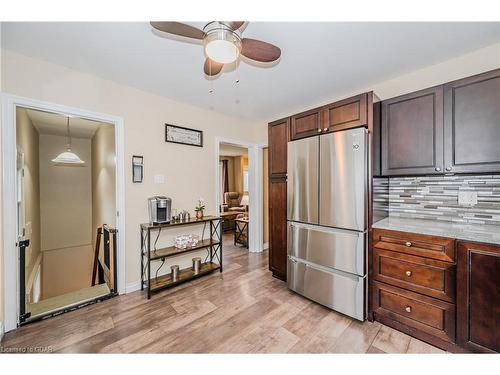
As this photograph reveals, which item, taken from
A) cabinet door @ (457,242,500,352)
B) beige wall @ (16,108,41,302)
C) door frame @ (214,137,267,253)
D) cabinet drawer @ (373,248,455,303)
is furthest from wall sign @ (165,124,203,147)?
cabinet door @ (457,242,500,352)

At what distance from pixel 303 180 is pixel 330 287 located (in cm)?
113

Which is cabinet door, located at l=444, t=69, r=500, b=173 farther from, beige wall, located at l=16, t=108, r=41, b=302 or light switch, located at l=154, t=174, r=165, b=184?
beige wall, located at l=16, t=108, r=41, b=302

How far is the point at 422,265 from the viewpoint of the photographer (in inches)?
67.7

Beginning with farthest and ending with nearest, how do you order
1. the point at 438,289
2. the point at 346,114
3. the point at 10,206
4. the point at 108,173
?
the point at 108,173, the point at 346,114, the point at 10,206, the point at 438,289

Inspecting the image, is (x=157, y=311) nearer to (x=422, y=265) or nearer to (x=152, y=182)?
(x=152, y=182)

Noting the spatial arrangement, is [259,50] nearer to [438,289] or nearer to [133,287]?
[438,289]

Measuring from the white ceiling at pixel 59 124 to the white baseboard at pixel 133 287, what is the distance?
252 cm

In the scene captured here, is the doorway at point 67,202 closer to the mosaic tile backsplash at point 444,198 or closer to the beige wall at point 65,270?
the beige wall at point 65,270

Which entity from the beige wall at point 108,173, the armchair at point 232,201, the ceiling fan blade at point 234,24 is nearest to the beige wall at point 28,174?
the beige wall at point 108,173

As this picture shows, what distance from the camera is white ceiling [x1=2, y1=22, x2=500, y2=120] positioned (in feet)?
5.44

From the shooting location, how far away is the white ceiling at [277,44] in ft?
5.44

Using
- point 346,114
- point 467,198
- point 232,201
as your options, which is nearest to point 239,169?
point 232,201

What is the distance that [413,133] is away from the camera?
1.97 meters

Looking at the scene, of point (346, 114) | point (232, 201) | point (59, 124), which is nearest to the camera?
point (346, 114)
